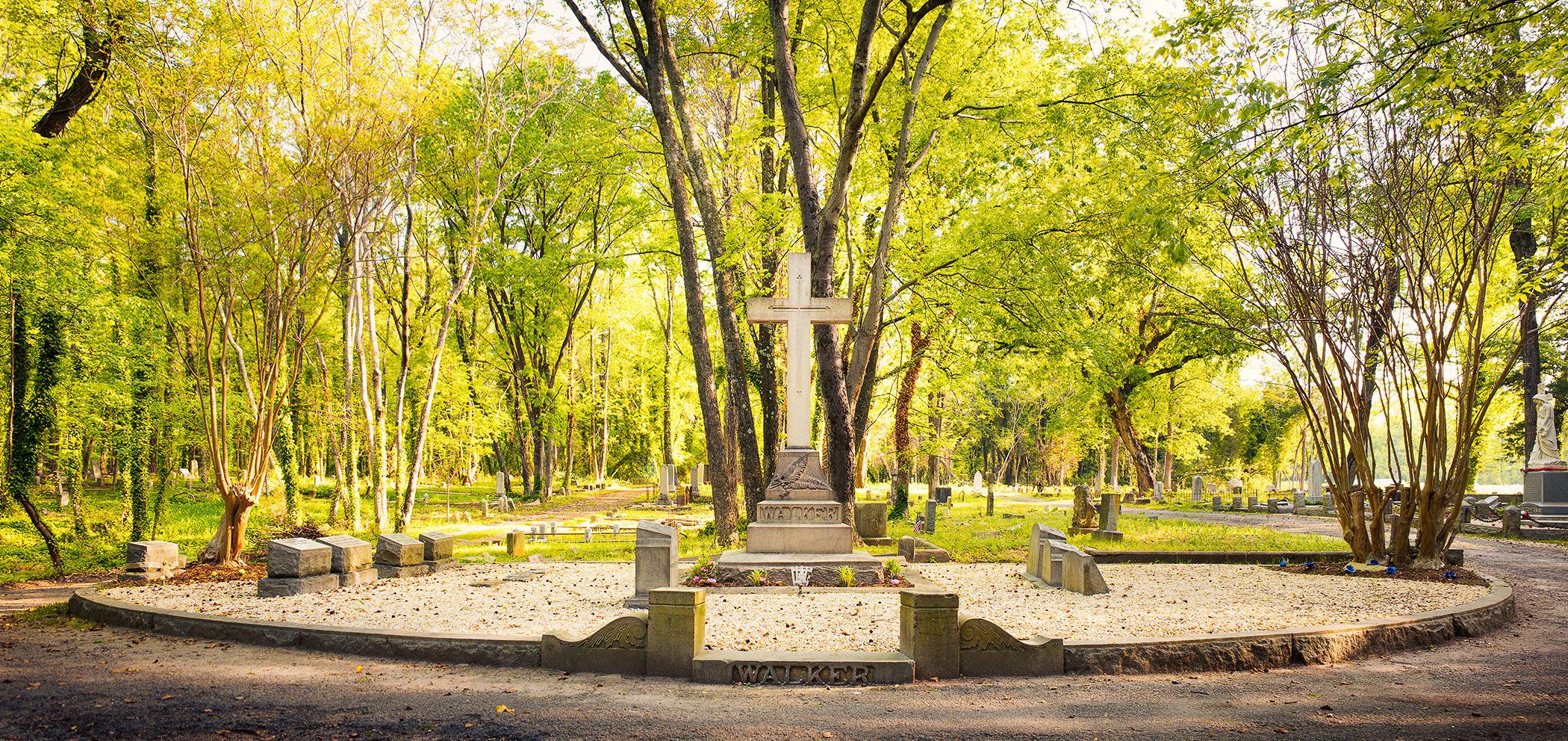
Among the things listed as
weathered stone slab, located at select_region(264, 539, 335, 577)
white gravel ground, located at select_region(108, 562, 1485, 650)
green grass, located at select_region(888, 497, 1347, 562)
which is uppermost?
weathered stone slab, located at select_region(264, 539, 335, 577)

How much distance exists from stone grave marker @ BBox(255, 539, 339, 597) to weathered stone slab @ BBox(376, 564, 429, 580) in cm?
111

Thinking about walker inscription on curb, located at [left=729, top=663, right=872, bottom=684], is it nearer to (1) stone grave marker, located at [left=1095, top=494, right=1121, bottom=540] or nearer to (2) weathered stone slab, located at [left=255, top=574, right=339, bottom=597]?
(2) weathered stone slab, located at [left=255, top=574, right=339, bottom=597]

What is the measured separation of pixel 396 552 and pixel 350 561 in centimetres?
74

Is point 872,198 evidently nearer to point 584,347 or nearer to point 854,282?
point 854,282

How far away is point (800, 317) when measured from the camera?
11.5m

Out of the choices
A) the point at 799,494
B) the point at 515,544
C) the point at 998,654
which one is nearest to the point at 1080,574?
the point at 799,494

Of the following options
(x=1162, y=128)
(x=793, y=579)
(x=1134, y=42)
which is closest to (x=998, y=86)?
(x=1134, y=42)

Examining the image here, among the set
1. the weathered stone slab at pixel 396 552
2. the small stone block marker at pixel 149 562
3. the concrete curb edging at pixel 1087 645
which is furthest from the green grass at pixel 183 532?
the concrete curb edging at pixel 1087 645

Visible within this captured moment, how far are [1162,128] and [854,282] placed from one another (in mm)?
7928

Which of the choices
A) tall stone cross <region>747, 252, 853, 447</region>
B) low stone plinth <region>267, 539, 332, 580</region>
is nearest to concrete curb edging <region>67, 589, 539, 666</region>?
low stone plinth <region>267, 539, 332, 580</region>

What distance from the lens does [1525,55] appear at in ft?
22.9

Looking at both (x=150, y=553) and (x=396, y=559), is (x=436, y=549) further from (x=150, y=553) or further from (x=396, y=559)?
(x=150, y=553)

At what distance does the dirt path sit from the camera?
184 inches

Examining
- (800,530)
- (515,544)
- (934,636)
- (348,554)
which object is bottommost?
(515,544)
